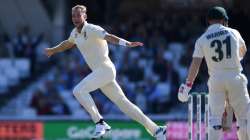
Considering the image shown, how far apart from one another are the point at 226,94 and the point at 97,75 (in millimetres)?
1904

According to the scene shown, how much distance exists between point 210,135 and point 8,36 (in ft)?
41.0

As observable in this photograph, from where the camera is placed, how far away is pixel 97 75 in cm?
1234

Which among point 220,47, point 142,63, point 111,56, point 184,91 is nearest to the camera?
point 220,47

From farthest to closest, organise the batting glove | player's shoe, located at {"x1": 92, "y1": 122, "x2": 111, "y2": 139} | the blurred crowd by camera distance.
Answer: the blurred crowd → player's shoe, located at {"x1": 92, "y1": 122, "x2": 111, "y2": 139} → the batting glove

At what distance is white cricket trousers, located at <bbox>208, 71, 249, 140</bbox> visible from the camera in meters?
11.1

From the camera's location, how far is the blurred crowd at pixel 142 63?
1983 centimetres

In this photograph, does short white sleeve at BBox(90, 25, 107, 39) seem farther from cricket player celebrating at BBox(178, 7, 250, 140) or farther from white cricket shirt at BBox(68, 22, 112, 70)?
cricket player celebrating at BBox(178, 7, 250, 140)

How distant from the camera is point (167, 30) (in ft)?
73.4

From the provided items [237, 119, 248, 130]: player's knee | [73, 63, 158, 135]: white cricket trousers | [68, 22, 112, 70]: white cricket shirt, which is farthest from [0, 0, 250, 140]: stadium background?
[237, 119, 248, 130]: player's knee

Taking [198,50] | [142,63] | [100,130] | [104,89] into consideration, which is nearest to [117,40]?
[104,89]

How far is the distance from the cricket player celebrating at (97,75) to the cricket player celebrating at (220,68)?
1268 millimetres

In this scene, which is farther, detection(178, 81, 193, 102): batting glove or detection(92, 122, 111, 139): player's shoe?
detection(92, 122, 111, 139): player's shoe

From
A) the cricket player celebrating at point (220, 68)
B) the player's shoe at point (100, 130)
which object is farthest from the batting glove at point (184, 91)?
the player's shoe at point (100, 130)

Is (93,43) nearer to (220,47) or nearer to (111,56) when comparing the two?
(220,47)
